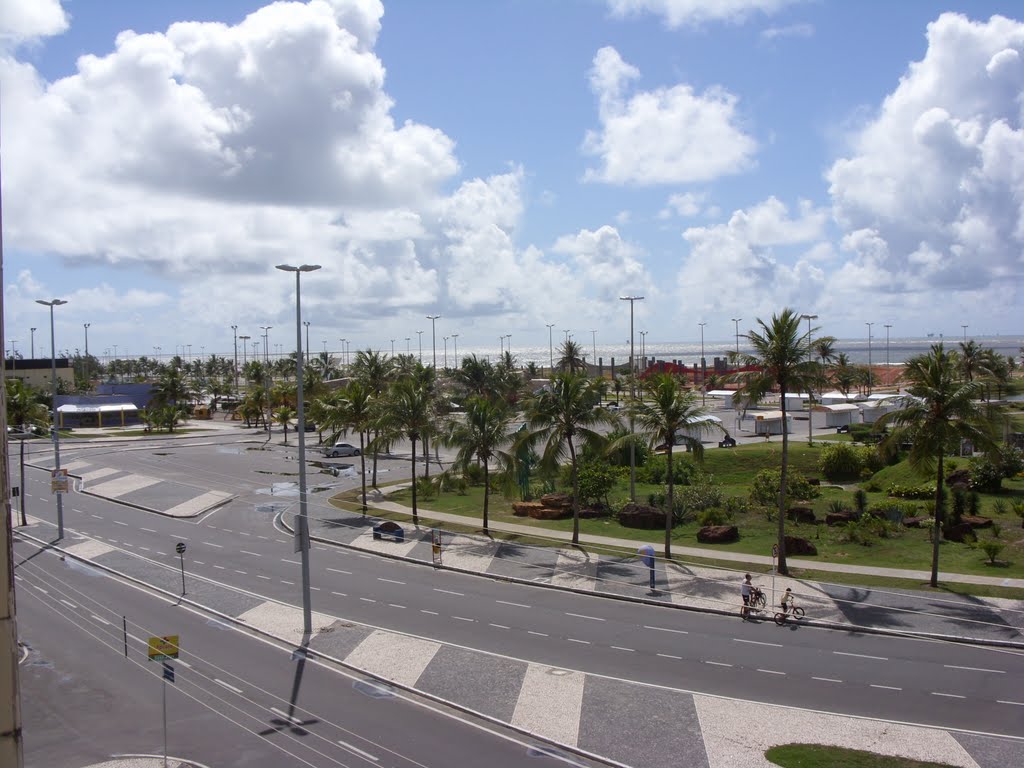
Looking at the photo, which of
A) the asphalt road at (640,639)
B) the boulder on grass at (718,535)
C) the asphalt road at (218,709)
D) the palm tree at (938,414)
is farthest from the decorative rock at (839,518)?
the asphalt road at (218,709)

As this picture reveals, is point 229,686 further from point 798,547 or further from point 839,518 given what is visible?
point 839,518

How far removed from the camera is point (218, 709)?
17.6 m

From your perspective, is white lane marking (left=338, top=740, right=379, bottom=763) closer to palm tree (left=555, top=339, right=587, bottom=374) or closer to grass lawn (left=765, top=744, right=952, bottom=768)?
grass lawn (left=765, top=744, right=952, bottom=768)

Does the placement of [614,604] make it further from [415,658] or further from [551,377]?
[551,377]

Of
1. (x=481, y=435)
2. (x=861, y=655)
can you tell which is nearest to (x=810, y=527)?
(x=861, y=655)

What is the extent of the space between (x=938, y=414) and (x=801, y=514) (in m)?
10.1

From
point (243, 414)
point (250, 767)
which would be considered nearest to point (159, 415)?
point (243, 414)

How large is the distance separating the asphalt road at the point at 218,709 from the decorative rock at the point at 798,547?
1691 centimetres

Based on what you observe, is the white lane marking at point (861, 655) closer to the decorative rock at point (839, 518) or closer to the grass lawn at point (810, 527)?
the grass lawn at point (810, 527)

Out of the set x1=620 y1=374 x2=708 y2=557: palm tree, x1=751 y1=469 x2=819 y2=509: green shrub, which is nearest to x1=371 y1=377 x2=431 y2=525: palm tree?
x1=620 y1=374 x2=708 y2=557: palm tree

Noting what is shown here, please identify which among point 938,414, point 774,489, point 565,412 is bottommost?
point 774,489

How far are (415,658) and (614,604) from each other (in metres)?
7.26

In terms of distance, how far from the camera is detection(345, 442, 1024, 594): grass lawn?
28.2 m

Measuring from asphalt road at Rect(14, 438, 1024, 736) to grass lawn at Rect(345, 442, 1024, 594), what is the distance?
251 inches
